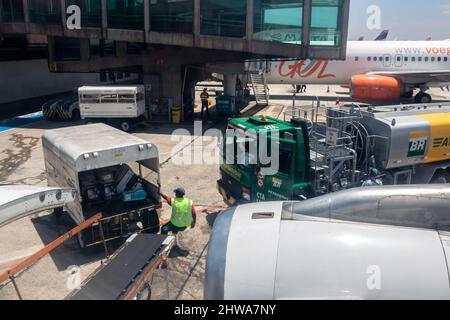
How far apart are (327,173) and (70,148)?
23.7 ft

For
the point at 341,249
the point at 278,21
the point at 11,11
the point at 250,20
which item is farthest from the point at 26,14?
the point at 341,249

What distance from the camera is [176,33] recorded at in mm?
25812

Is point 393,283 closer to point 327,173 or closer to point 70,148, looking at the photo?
point 327,173

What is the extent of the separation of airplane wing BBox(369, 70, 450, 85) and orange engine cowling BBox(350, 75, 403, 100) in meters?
1.83

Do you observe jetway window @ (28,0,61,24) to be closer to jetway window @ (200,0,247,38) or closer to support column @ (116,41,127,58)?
support column @ (116,41,127,58)

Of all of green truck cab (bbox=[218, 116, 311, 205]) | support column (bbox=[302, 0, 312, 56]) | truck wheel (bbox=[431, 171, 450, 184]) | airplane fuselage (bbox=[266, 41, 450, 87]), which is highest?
support column (bbox=[302, 0, 312, 56])

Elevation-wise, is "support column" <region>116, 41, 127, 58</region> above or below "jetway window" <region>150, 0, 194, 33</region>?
below

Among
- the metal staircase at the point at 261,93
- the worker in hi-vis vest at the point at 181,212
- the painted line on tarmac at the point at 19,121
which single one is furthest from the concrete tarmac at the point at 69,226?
the metal staircase at the point at 261,93

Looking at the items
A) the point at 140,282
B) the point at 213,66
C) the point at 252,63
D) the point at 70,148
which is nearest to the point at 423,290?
the point at 140,282

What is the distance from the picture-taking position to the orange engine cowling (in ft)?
105

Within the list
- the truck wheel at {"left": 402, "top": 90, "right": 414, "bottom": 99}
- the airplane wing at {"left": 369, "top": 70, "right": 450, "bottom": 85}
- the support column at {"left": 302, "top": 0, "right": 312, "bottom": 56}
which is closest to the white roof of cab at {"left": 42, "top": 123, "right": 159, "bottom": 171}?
the support column at {"left": 302, "top": 0, "right": 312, "bottom": 56}

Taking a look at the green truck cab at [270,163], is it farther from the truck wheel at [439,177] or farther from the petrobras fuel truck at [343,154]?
the truck wheel at [439,177]

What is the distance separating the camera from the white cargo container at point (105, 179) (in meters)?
10.2

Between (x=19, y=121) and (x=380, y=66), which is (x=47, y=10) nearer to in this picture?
(x=19, y=121)
